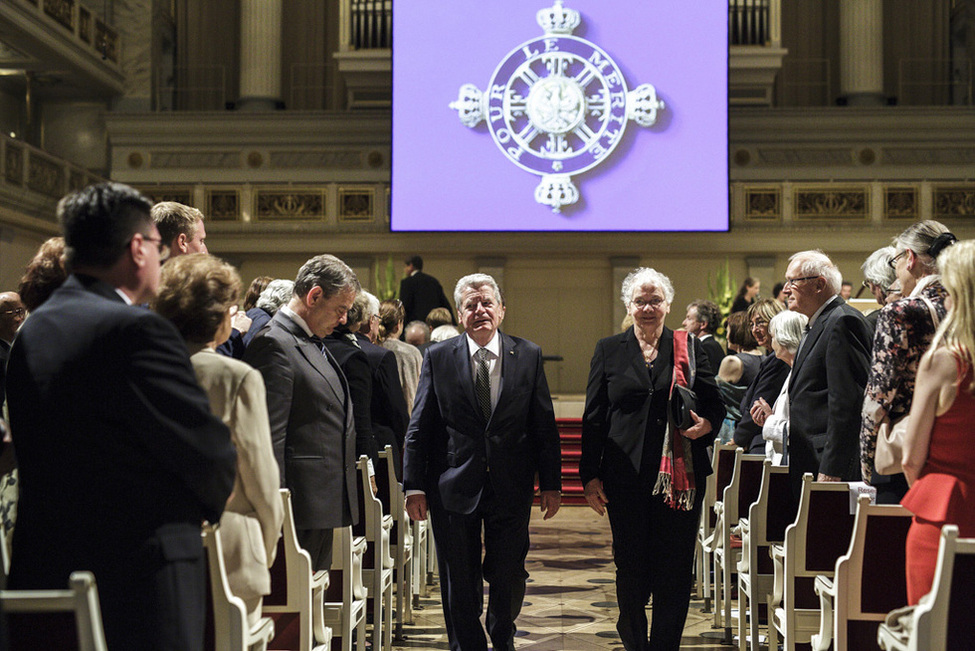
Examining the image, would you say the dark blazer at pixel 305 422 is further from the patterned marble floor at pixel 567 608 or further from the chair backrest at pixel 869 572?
the patterned marble floor at pixel 567 608

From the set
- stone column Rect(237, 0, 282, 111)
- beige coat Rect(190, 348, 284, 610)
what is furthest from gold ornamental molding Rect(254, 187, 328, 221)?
beige coat Rect(190, 348, 284, 610)

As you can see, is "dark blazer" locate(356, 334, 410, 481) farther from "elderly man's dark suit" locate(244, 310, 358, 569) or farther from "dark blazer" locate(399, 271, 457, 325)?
"dark blazer" locate(399, 271, 457, 325)

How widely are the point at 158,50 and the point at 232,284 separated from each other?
13.4 metres

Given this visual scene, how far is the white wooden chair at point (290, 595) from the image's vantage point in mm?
2814

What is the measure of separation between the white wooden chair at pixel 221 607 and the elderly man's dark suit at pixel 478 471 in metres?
1.59

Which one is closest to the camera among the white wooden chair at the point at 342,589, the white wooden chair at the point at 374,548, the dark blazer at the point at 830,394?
the white wooden chair at the point at 342,589

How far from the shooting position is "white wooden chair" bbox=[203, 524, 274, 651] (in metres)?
2.17

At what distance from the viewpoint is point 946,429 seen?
93.7 inches

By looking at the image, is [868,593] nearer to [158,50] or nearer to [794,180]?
[794,180]

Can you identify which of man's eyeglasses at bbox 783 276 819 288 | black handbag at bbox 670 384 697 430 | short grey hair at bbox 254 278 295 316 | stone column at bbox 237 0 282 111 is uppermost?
stone column at bbox 237 0 282 111

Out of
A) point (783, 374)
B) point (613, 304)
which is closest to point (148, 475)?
point (783, 374)

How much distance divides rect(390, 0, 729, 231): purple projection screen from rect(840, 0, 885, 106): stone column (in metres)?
3.79

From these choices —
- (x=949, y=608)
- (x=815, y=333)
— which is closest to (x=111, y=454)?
(x=949, y=608)

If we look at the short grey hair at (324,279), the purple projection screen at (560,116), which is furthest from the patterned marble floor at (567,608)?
the purple projection screen at (560,116)
